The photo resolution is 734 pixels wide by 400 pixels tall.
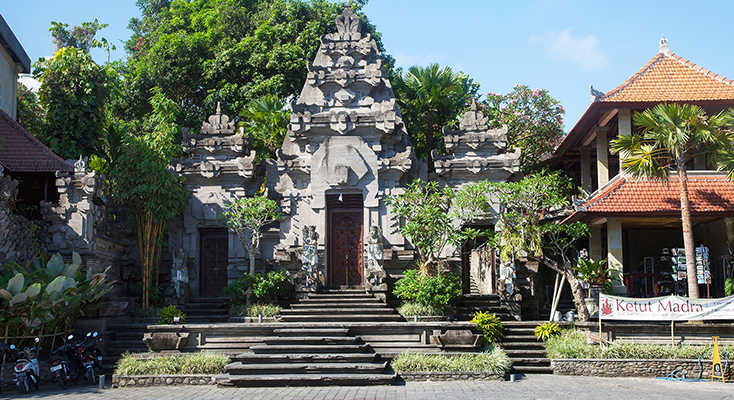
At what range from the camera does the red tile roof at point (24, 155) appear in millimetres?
17141

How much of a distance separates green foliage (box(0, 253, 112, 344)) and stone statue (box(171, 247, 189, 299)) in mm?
2861

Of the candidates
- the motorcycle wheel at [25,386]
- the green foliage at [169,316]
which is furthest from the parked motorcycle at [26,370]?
the green foliage at [169,316]

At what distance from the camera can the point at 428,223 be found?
54.5 feet

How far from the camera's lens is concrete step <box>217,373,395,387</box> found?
12492 mm

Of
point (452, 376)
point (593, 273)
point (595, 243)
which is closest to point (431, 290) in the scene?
point (452, 376)

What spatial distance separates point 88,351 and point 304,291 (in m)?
5.43

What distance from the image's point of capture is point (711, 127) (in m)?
15.9

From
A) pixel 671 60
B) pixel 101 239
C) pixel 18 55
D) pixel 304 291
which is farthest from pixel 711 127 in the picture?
pixel 18 55

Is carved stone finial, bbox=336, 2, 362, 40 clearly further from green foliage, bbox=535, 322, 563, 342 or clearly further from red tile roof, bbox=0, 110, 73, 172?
green foliage, bbox=535, 322, 563, 342

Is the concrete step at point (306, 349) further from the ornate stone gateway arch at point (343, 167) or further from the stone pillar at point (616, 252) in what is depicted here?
the stone pillar at point (616, 252)

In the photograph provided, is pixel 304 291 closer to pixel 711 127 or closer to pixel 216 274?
pixel 216 274

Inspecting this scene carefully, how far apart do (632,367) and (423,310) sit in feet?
15.3

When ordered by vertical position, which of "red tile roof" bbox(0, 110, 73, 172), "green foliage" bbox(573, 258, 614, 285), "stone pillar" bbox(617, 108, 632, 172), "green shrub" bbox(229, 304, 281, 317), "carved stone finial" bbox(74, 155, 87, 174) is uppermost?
"stone pillar" bbox(617, 108, 632, 172)

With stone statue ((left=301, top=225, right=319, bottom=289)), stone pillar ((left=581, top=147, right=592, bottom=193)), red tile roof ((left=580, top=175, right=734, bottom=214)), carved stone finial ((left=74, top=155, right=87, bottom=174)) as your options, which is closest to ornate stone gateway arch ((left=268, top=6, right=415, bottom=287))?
stone statue ((left=301, top=225, right=319, bottom=289))
